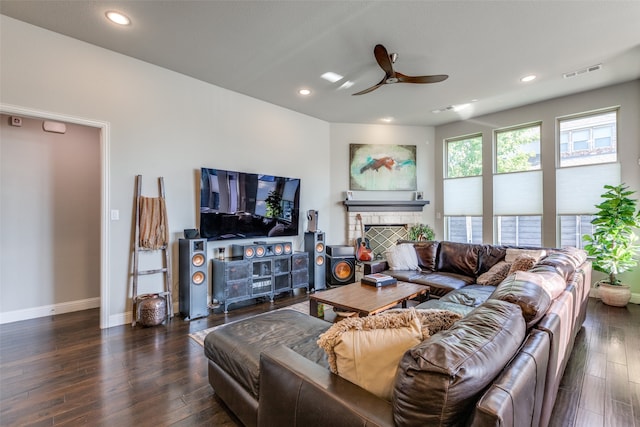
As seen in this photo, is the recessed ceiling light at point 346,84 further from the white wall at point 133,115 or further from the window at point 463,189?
A: the window at point 463,189

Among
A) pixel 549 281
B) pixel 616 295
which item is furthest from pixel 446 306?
pixel 616 295

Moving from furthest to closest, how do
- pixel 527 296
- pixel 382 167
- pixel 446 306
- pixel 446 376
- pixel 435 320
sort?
pixel 382 167
pixel 446 306
pixel 527 296
pixel 435 320
pixel 446 376

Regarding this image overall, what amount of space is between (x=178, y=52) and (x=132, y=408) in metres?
3.32

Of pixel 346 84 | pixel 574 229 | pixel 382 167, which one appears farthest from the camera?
pixel 382 167

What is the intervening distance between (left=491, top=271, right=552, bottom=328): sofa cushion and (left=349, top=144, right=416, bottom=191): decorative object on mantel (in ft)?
13.8

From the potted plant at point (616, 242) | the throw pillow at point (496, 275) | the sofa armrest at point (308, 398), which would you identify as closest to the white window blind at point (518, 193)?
the potted plant at point (616, 242)

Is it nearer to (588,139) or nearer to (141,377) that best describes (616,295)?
(588,139)

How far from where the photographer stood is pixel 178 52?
3.18 m

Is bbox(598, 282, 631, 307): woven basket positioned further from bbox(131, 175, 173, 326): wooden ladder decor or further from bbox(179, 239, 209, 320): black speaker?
bbox(131, 175, 173, 326): wooden ladder decor

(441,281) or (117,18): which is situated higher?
(117,18)

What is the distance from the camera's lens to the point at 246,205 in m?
4.16

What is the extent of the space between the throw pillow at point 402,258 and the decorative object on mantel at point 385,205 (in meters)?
1.52

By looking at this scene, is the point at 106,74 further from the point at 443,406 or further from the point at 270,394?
the point at 443,406

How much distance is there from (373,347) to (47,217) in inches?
170
